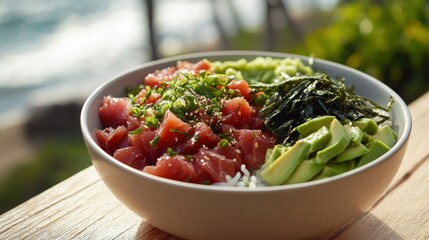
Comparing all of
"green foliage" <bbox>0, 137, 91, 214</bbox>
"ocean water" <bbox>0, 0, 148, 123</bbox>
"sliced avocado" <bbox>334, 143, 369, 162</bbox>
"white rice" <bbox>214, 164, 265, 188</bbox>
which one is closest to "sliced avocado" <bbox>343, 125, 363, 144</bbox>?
"sliced avocado" <bbox>334, 143, 369, 162</bbox>

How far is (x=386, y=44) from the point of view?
4098 millimetres

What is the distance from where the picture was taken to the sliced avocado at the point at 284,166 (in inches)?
54.8

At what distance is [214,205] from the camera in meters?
1.28

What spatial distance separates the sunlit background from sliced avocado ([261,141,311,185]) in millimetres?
2683

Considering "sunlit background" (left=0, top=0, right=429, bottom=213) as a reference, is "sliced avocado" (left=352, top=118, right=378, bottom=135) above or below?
above

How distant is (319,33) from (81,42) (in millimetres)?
7413

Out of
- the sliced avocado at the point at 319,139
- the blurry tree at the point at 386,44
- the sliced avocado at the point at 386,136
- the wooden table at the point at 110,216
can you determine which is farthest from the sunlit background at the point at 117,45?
the sliced avocado at the point at 319,139

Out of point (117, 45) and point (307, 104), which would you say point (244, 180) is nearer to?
point (307, 104)

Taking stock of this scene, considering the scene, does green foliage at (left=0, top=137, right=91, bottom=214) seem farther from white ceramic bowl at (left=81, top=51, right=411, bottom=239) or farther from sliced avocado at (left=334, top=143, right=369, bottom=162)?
sliced avocado at (left=334, top=143, right=369, bottom=162)

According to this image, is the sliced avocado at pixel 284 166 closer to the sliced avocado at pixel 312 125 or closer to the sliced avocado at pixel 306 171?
the sliced avocado at pixel 306 171

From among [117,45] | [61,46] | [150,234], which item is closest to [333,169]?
[150,234]

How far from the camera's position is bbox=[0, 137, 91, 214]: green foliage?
15.6 feet

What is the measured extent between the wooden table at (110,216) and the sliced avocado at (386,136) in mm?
248

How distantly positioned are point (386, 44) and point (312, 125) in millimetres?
2795
